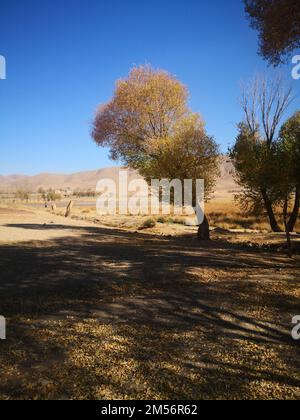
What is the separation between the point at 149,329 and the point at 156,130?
16.4m

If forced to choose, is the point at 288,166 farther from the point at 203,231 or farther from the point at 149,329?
the point at 149,329

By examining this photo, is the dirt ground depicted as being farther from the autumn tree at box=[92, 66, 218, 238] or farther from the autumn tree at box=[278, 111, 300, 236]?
the autumn tree at box=[92, 66, 218, 238]

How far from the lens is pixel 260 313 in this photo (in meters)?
6.20

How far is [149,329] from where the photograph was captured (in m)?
5.46

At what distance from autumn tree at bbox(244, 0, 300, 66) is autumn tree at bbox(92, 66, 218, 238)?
7951 mm

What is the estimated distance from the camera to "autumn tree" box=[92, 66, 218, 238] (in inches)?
733

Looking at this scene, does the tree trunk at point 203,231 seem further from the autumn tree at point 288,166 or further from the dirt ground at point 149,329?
the dirt ground at point 149,329

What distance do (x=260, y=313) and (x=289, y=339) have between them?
1.09 m

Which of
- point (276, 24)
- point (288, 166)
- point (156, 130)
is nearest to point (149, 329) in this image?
point (276, 24)

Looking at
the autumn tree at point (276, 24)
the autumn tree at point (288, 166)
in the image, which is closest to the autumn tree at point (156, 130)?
the autumn tree at point (288, 166)

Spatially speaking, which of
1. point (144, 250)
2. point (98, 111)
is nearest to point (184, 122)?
point (98, 111)

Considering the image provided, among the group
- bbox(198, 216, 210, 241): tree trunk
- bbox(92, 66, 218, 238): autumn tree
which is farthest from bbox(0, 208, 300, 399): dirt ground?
bbox(92, 66, 218, 238): autumn tree

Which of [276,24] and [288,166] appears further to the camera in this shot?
[288,166]
